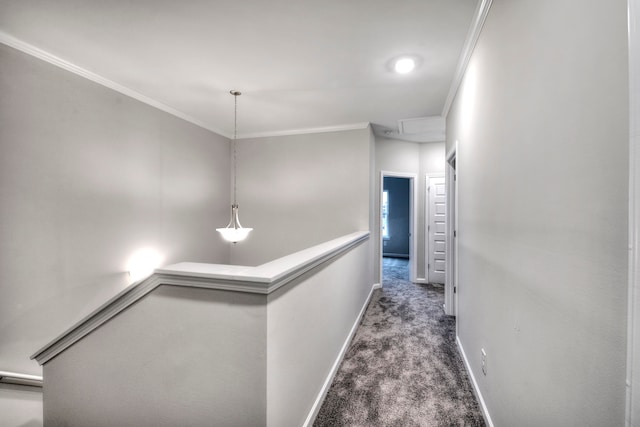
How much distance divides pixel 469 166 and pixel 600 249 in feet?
5.14

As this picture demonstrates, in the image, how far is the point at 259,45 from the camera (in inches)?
84.1

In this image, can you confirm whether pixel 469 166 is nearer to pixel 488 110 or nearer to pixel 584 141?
pixel 488 110

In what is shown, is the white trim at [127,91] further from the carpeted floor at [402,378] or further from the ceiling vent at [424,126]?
the carpeted floor at [402,378]

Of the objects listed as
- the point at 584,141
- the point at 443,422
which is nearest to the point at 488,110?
the point at 584,141

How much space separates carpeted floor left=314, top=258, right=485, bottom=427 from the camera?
1705 millimetres

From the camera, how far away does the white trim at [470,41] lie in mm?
1639

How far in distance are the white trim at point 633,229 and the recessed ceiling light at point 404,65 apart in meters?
1.97

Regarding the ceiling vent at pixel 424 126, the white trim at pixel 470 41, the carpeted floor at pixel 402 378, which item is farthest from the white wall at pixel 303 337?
the ceiling vent at pixel 424 126

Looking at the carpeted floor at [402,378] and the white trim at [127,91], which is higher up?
the white trim at [127,91]

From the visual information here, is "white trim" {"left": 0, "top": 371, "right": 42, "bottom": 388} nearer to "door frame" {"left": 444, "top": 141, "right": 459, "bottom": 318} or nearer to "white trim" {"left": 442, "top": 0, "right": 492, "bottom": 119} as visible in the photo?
"door frame" {"left": 444, "top": 141, "right": 459, "bottom": 318}

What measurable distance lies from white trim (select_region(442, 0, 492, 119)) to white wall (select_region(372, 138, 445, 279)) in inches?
75.1

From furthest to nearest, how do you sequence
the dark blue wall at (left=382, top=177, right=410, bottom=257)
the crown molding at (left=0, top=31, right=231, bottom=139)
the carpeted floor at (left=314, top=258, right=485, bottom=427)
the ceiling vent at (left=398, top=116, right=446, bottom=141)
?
the dark blue wall at (left=382, top=177, right=410, bottom=257)
the ceiling vent at (left=398, top=116, right=446, bottom=141)
the crown molding at (left=0, top=31, right=231, bottom=139)
the carpeted floor at (left=314, top=258, right=485, bottom=427)

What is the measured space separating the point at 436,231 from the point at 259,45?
13.4 ft

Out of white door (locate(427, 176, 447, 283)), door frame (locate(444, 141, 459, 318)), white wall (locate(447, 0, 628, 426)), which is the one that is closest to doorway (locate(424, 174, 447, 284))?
white door (locate(427, 176, 447, 283))
